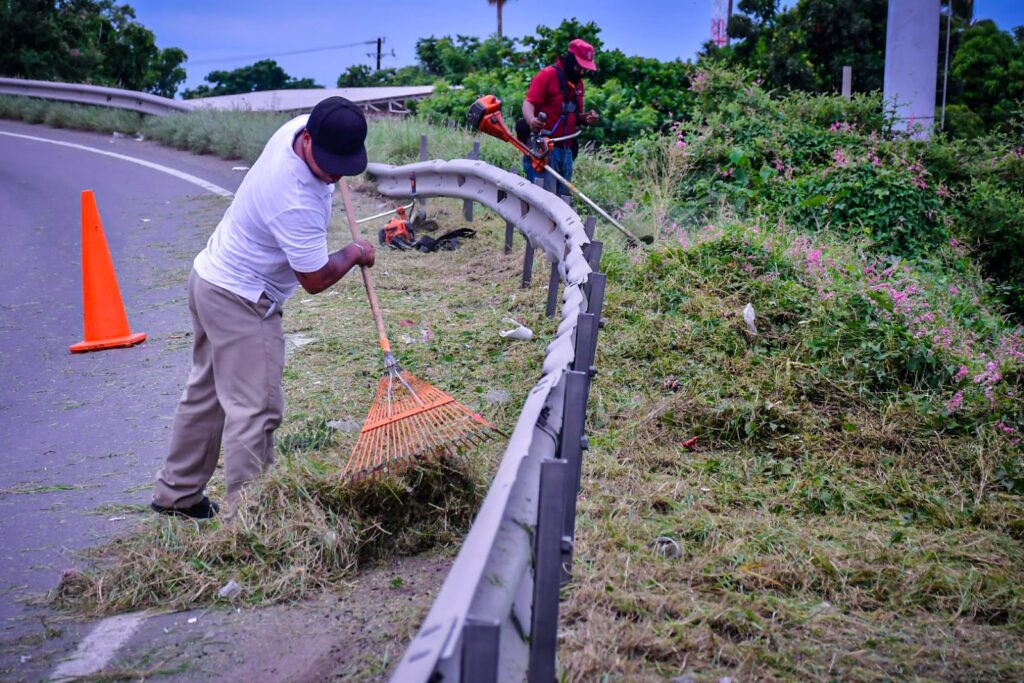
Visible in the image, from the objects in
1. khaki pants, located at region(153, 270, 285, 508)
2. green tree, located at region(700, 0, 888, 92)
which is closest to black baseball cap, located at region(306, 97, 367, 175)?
khaki pants, located at region(153, 270, 285, 508)

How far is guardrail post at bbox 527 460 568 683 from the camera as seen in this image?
262 cm

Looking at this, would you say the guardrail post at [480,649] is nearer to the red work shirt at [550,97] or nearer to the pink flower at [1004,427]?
the pink flower at [1004,427]

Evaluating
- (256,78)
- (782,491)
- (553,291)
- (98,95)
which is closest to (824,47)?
(98,95)

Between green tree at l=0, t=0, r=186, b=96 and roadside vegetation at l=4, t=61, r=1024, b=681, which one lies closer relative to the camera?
roadside vegetation at l=4, t=61, r=1024, b=681

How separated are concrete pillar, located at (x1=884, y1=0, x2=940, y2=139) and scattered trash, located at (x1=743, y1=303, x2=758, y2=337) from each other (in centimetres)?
1065

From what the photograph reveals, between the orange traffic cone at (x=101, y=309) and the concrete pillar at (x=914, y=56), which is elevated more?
the concrete pillar at (x=914, y=56)

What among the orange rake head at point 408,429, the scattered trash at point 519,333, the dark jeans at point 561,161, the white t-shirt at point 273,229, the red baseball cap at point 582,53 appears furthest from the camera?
the dark jeans at point 561,161

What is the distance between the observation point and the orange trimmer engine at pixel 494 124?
30.9 feet

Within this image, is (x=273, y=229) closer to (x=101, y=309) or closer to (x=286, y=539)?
(x=286, y=539)

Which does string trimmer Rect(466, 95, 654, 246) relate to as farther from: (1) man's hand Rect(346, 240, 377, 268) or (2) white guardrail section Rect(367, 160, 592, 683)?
(2) white guardrail section Rect(367, 160, 592, 683)

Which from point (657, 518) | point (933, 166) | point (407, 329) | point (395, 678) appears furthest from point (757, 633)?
point (933, 166)

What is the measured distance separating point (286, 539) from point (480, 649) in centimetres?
244

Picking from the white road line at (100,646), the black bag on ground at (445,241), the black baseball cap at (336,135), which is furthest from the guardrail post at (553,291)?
the white road line at (100,646)

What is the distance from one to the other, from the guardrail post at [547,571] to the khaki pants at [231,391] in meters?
2.17
